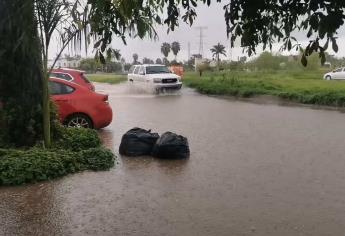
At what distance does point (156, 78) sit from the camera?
3294 centimetres

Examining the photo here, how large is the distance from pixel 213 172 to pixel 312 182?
156 cm

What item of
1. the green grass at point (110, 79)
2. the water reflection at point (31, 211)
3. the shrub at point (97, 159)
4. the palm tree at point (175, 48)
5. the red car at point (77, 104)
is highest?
the palm tree at point (175, 48)

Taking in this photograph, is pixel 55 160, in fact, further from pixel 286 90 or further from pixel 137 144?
pixel 286 90

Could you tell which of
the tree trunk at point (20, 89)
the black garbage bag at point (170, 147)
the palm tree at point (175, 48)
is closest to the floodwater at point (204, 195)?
the black garbage bag at point (170, 147)

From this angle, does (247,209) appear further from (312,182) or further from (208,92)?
(208,92)

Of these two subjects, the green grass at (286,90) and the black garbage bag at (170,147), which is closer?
the black garbage bag at (170,147)

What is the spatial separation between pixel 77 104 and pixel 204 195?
6.55 meters

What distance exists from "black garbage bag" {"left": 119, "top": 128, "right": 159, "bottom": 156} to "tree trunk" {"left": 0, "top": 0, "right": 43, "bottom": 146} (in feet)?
5.04

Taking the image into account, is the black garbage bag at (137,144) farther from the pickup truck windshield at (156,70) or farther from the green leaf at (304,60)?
the pickup truck windshield at (156,70)

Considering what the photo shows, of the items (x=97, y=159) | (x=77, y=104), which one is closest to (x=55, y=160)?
(x=97, y=159)

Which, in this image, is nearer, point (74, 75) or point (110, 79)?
point (74, 75)

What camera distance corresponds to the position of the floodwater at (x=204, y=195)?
19.2 feet

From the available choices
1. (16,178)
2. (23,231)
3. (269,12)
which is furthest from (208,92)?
(269,12)

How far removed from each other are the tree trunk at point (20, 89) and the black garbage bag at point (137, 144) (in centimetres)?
154
